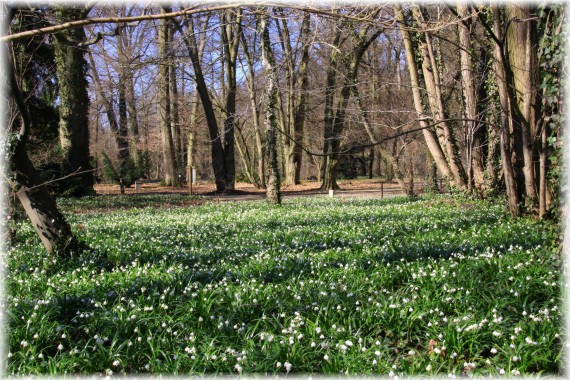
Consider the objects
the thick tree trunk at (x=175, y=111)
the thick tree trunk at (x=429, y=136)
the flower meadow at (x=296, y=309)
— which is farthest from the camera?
the thick tree trunk at (x=175, y=111)

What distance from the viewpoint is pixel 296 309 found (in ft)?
12.3

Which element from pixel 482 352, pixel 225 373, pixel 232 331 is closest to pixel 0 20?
pixel 232 331

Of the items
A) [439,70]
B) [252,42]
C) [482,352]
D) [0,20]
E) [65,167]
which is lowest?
[482,352]

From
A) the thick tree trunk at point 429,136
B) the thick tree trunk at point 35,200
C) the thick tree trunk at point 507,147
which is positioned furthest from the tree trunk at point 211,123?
the thick tree trunk at point 35,200

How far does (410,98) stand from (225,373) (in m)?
21.5

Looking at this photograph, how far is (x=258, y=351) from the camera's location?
9.96 feet

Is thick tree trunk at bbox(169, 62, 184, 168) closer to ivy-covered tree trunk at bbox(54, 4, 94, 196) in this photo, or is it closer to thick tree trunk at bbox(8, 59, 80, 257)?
ivy-covered tree trunk at bbox(54, 4, 94, 196)

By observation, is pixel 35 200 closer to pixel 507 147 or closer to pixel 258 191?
pixel 507 147

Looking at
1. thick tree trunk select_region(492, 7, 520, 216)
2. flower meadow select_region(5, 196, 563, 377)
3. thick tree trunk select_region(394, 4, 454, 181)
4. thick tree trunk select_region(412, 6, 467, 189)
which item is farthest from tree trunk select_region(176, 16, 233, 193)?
flower meadow select_region(5, 196, 563, 377)

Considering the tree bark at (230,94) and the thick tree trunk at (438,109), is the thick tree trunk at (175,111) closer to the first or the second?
the tree bark at (230,94)

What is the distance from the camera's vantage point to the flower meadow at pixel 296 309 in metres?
2.97

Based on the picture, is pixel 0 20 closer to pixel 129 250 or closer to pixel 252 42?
pixel 129 250

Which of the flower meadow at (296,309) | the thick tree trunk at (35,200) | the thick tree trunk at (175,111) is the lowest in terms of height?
the flower meadow at (296,309)

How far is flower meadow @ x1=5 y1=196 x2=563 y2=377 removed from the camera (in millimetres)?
2971
